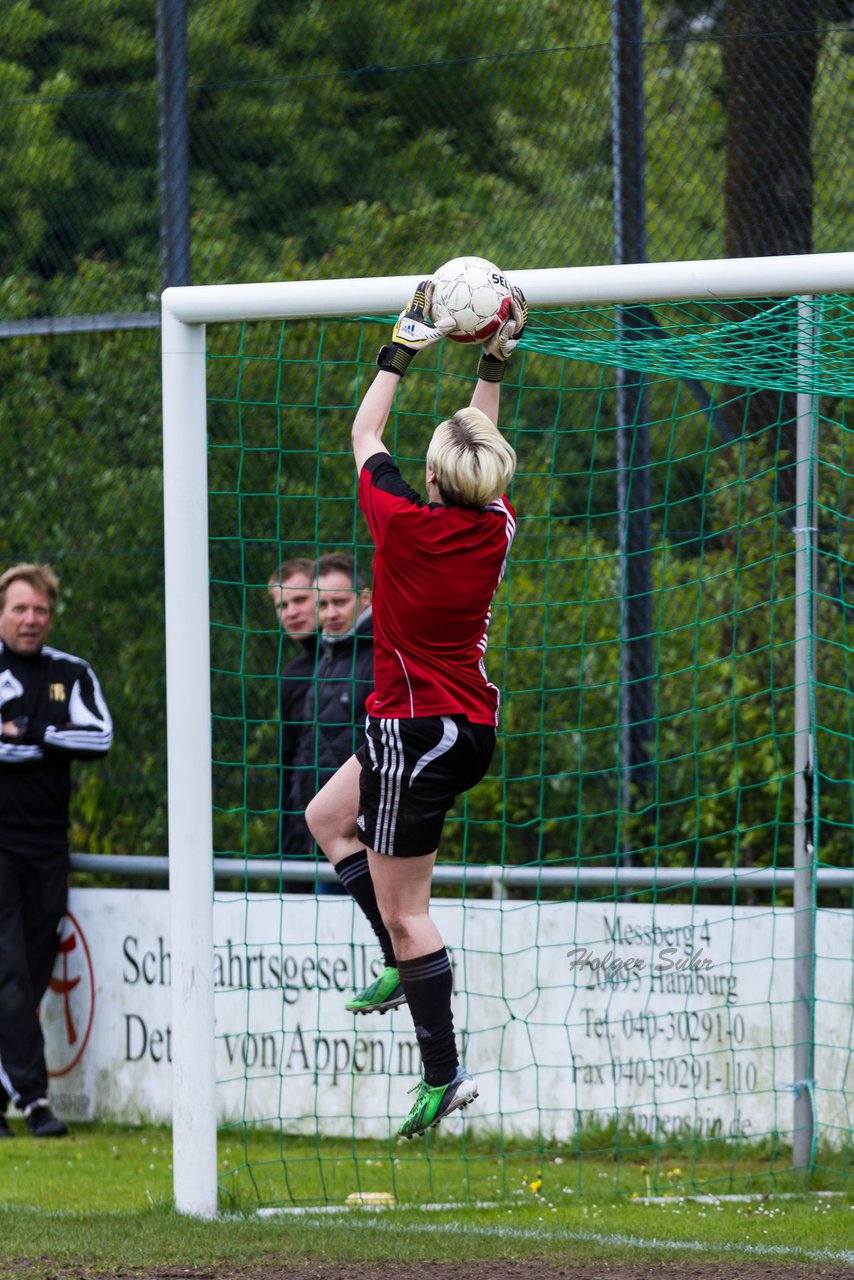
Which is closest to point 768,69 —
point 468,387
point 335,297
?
point 468,387

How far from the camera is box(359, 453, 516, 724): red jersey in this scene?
437 centimetres

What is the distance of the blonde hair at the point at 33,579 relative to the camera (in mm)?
7461

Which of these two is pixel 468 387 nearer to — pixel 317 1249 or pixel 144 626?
pixel 144 626

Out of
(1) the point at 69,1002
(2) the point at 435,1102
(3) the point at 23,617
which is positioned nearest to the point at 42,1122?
(1) the point at 69,1002

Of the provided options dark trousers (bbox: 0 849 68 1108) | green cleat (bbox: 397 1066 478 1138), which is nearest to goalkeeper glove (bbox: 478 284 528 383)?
green cleat (bbox: 397 1066 478 1138)

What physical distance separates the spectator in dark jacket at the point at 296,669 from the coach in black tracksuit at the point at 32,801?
83 centimetres

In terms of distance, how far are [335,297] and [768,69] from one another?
3.33 metres

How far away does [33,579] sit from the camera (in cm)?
746

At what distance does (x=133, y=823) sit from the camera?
332 inches

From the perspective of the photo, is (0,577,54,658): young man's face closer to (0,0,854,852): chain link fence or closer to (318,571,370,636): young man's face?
(0,0,854,852): chain link fence

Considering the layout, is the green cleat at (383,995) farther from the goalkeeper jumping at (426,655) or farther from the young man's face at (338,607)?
the young man's face at (338,607)

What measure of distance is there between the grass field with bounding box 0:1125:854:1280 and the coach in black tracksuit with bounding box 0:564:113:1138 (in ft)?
1.25

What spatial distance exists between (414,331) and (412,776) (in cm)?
115

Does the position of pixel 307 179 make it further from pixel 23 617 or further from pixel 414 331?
pixel 414 331
